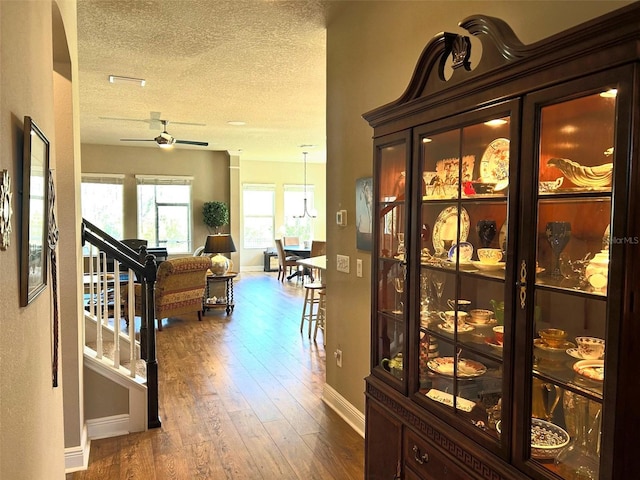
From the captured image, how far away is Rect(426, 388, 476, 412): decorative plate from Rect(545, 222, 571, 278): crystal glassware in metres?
0.66

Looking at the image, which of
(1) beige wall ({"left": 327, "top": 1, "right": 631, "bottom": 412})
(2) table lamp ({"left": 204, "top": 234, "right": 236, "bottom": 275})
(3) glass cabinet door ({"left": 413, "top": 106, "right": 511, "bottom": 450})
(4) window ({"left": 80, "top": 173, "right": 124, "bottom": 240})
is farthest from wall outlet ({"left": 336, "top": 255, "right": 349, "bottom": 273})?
(4) window ({"left": 80, "top": 173, "right": 124, "bottom": 240})

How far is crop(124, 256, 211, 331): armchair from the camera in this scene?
5.95 m

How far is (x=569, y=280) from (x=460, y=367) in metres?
0.63

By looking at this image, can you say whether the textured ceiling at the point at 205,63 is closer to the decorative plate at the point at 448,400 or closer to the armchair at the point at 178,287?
the armchair at the point at 178,287

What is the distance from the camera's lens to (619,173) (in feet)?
3.72

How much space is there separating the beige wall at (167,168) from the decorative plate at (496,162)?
945 centimetres

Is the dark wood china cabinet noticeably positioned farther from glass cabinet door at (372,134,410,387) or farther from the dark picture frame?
the dark picture frame

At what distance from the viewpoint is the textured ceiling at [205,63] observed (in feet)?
11.2

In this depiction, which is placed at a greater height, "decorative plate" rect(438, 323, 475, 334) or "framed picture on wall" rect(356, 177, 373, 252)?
"framed picture on wall" rect(356, 177, 373, 252)

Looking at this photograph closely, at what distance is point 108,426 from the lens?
3238mm

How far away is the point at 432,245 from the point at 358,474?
1591mm

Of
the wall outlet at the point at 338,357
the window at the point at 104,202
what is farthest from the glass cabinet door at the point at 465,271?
the window at the point at 104,202

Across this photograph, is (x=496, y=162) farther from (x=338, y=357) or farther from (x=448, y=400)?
(x=338, y=357)

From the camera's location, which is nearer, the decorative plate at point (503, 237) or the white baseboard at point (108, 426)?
the decorative plate at point (503, 237)
